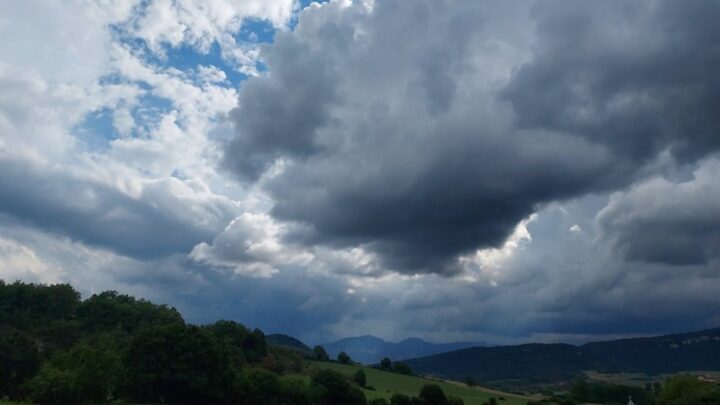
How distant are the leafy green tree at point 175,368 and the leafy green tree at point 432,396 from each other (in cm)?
5844

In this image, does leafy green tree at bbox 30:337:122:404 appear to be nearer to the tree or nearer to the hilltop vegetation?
the hilltop vegetation

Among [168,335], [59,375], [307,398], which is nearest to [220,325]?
[307,398]

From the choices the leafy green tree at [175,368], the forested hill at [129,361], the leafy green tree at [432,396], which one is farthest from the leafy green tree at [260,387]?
the leafy green tree at [432,396]

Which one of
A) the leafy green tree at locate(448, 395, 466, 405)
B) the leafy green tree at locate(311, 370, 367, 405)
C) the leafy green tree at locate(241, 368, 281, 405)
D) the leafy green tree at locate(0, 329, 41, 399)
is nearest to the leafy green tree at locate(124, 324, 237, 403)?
the leafy green tree at locate(241, 368, 281, 405)

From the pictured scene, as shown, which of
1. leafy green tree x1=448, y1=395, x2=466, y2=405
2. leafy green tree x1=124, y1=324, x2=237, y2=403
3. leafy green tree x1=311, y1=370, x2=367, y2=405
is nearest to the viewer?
leafy green tree x1=124, y1=324, x2=237, y2=403

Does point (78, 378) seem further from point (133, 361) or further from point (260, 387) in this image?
point (260, 387)

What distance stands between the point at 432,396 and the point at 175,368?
7000 centimetres

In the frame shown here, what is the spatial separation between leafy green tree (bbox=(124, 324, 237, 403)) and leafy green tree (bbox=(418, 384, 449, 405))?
192 ft

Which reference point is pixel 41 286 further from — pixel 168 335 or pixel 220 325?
pixel 168 335

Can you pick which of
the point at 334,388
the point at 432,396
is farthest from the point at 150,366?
the point at 432,396

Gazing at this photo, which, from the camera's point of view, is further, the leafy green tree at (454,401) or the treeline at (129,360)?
the leafy green tree at (454,401)

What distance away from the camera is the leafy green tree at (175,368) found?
100625 mm

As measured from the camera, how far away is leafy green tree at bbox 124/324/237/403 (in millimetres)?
100625

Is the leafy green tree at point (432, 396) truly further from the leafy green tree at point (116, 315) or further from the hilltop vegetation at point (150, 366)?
the leafy green tree at point (116, 315)
